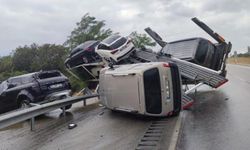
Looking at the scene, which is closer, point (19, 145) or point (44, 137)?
point (19, 145)

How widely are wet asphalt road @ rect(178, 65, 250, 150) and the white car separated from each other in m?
3.56

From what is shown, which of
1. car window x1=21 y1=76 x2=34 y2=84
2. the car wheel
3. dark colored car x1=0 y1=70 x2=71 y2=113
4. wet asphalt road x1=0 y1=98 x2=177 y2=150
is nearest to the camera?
wet asphalt road x1=0 y1=98 x2=177 y2=150

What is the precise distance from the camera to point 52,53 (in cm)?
4916

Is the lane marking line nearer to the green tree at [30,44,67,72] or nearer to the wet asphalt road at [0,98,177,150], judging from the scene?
the wet asphalt road at [0,98,177,150]

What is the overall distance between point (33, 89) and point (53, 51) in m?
36.2

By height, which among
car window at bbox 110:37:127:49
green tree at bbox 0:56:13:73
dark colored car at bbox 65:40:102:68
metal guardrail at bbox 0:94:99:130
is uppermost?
car window at bbox 110:37:127:49

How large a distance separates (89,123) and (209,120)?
3.33 meters

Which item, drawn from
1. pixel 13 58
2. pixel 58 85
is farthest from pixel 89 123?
pixel 13 58

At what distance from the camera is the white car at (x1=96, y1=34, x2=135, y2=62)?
1452cm

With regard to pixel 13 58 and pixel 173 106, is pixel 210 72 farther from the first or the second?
pixel 13 58

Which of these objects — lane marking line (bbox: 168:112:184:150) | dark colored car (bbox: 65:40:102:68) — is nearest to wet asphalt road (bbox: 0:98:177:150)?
lane marking line (bbox: 168:112:184:150)

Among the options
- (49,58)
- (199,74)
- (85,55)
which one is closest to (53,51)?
(49,58)

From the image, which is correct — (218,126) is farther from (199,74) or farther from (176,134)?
(199,74)

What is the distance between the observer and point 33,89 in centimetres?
1368
